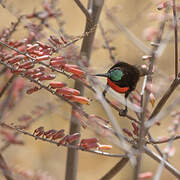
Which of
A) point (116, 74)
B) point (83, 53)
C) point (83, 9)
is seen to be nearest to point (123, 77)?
point (116, 74)

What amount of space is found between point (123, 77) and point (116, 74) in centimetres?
7

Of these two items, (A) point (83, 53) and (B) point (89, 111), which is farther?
(B) point (89, 111)

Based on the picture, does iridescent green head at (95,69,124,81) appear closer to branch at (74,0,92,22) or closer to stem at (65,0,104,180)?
stem at (65,0,104,180)

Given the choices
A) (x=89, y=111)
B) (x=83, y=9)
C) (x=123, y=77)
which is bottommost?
(x=89, y=111)

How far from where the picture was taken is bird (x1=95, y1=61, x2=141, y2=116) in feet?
6.90

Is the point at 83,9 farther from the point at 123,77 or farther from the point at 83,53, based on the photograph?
Result: the point at 123,77

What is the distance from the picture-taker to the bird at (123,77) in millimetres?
2104

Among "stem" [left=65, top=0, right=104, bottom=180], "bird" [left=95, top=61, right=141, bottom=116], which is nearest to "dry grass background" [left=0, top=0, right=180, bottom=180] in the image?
"bird" [left=95, top=61, right=141, bottom=116]

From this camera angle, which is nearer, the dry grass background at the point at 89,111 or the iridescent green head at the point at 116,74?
the iridescent green head at the point at 116,74

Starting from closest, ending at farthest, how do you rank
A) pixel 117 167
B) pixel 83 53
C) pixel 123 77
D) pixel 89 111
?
pixel 117 167
pixel 83 53
pixel 123 77
pixel 89 111

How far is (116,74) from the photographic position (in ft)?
6.91

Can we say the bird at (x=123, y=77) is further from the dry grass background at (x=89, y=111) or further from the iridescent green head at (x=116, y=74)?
the dry grass background at (x=89, y=111)

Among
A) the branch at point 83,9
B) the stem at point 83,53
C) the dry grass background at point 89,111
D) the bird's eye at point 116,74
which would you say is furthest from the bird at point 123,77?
the dry grass background at point 89,111

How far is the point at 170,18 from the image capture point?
1728 mm
